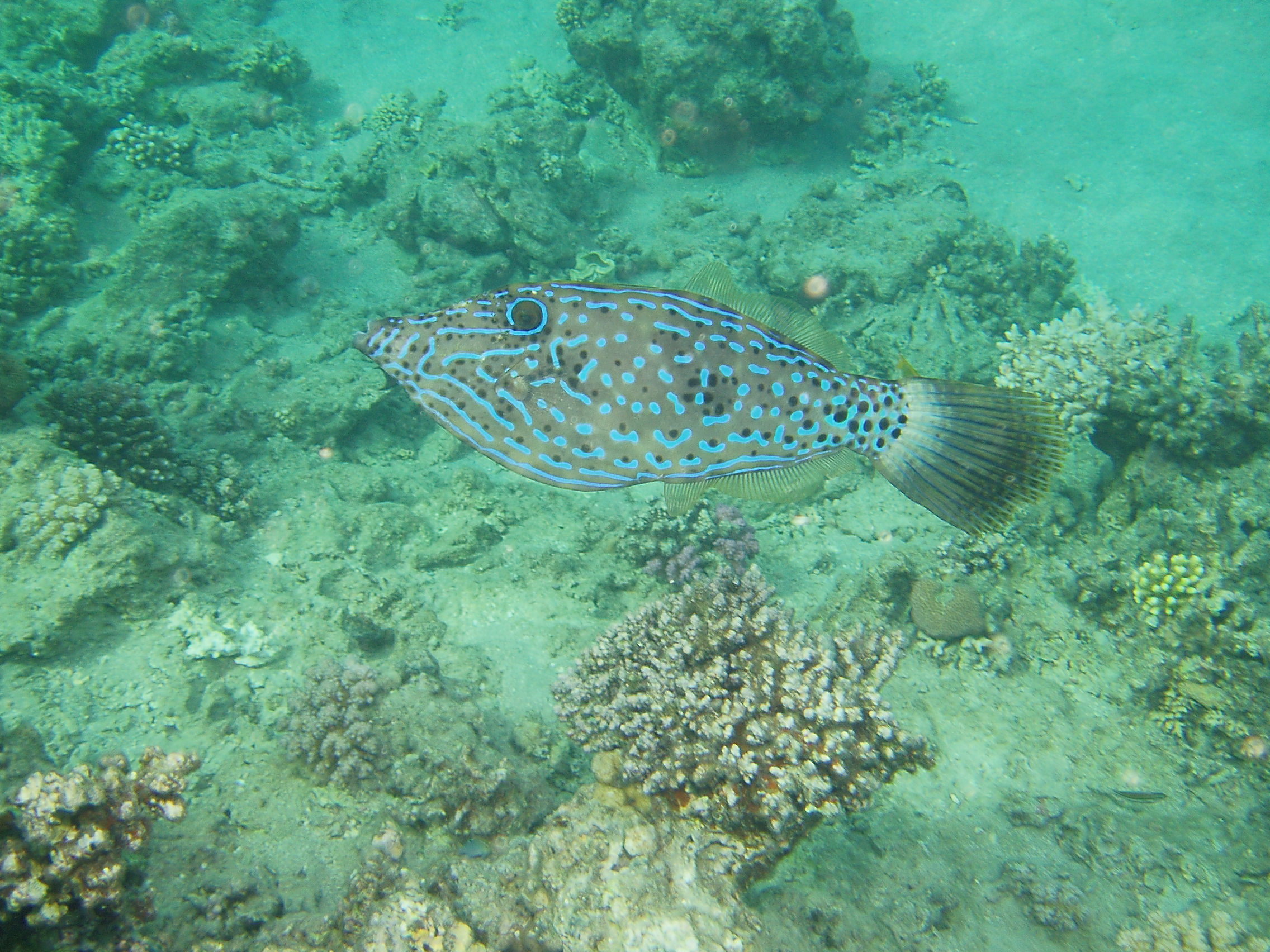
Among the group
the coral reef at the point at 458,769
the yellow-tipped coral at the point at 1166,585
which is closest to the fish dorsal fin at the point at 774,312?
the coral reef at the point at 458,769

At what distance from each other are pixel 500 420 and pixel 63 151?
1072cm

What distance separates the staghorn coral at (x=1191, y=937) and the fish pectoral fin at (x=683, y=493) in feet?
12.3

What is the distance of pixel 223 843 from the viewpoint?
3.63m

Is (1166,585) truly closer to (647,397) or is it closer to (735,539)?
(735,539)

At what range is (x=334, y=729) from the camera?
162 inches

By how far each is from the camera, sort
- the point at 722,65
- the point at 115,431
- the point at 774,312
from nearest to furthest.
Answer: the point at 774,312
the point at 115,431
the point at 722,65

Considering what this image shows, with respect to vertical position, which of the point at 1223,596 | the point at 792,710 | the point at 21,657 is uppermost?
the point at 1223,596

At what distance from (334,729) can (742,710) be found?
260cm

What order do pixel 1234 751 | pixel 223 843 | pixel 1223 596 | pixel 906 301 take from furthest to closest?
pixel 906 301, pixel 1223 596, pixel 1234 751, pixel 223 843

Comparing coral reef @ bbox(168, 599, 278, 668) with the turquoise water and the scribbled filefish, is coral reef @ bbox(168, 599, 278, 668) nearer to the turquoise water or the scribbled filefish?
the turquoise water

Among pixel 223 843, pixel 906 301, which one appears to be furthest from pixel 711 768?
pixel 906 301

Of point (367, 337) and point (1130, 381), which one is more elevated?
point (1130, 381)

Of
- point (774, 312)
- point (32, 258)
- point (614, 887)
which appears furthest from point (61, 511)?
point (32, 258)

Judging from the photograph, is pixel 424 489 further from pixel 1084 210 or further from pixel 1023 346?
pixel 1084 210
